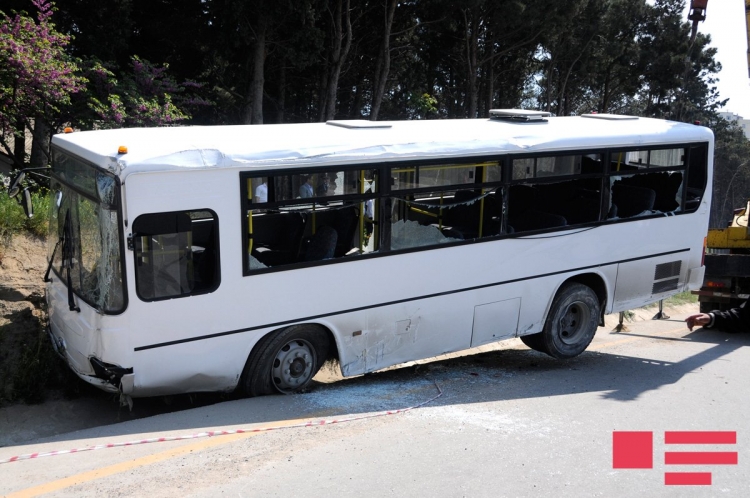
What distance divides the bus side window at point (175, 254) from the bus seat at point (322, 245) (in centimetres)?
116

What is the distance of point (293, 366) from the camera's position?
773cm

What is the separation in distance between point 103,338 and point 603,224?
21.0ft

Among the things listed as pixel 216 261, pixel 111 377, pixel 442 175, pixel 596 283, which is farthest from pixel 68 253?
pixel 596 283

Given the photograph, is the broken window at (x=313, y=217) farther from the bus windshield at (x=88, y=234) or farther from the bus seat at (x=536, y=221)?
the bus seat at (x=536, y=221)

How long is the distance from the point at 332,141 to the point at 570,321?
4.40 meters

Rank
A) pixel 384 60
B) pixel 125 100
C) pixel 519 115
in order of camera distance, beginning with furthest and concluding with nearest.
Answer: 1. pixel 384 60
2. pixel 125 100
3. pixel 519 115

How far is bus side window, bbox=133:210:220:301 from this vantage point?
6.55m

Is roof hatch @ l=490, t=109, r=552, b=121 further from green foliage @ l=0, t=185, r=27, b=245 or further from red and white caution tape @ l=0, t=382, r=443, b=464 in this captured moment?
green foliage @ l=0, t=185, r=27, b=245

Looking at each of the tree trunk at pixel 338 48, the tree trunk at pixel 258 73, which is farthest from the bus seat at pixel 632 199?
the tree trunk at pixel 338 48

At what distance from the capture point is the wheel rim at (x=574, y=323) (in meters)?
10.1

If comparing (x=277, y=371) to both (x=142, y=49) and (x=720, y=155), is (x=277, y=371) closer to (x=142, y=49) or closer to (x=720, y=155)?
(x=142, y=49)

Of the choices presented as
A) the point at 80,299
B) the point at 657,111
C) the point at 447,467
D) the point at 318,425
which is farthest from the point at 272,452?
the point at 657,111

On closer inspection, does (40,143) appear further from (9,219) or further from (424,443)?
(424,443)

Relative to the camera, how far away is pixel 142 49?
20.5 meters
